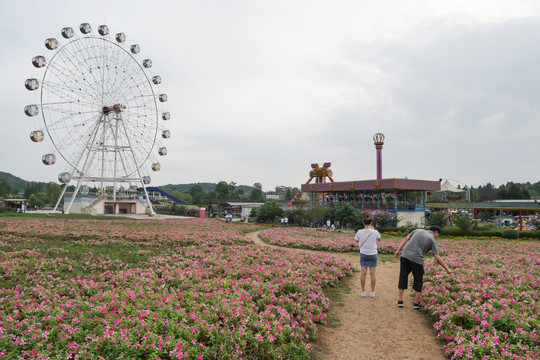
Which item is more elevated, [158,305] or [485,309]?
[485,309]

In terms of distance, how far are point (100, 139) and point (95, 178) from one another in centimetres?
785

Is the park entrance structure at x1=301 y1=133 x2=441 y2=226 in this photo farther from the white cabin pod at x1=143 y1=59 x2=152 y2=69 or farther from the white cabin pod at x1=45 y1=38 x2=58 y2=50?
the white cabin pod at x1=45 y1=38 x2=58 y2=50

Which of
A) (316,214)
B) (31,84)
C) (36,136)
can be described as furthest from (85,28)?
(316,214)

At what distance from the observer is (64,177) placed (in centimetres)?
4934

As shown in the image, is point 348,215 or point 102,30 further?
point 102,30

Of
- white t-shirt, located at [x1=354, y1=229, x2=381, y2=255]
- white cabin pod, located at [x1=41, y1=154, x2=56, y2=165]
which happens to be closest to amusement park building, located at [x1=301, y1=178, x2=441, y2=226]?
white t-shirt, located at [x1=354, y1=229, x2=381, y2=255]

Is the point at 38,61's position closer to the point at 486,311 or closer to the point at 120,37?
the point at 120,37

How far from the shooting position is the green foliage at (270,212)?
4838cm

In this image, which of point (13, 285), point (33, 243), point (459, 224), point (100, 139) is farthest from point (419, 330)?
point (100, 139)

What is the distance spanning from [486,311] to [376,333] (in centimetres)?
226

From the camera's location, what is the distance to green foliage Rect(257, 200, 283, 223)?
48.4m

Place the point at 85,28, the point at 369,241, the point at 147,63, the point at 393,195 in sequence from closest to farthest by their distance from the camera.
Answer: the point at 369,241 → the point at 85,28 → the point at 147,63 → the point at 393,195

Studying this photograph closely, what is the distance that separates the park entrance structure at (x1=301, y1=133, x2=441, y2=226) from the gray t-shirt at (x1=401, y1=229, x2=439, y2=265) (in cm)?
3697

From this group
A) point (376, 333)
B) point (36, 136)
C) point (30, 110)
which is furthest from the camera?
point (36, 136)
